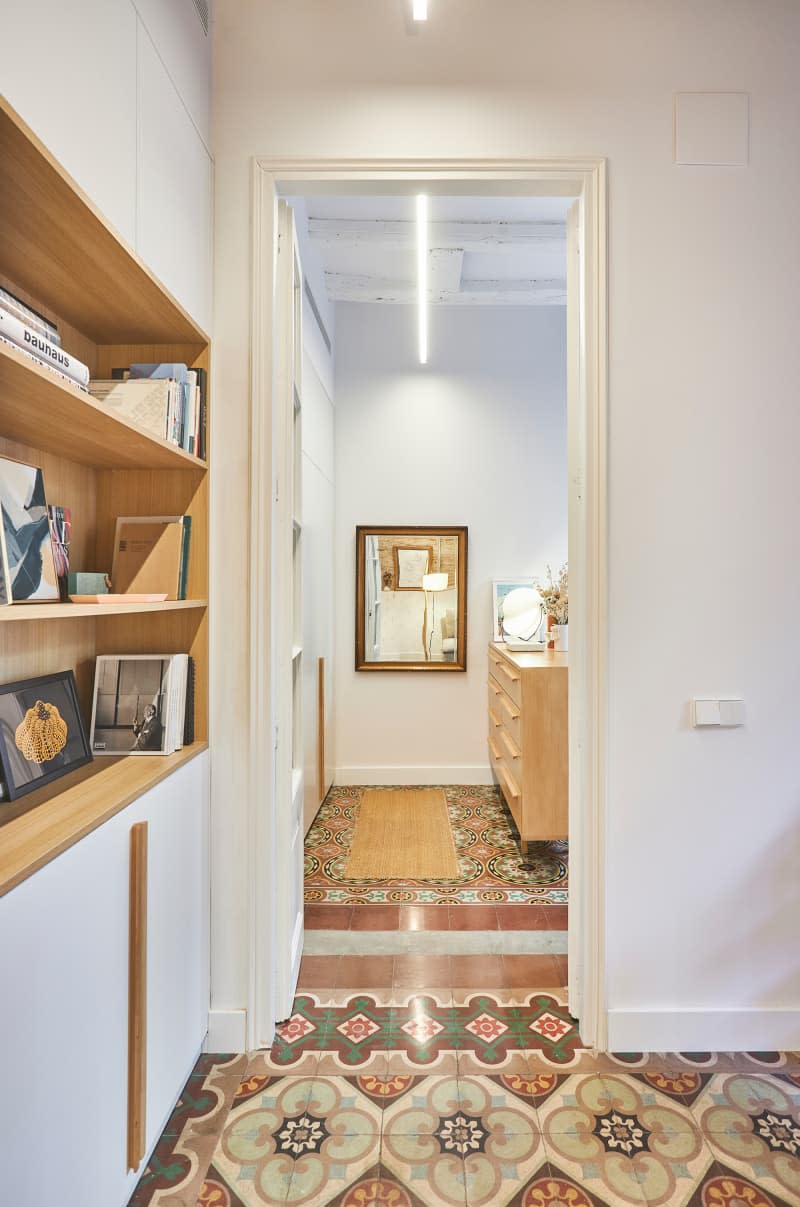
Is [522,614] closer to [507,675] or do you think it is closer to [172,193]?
[507,675]

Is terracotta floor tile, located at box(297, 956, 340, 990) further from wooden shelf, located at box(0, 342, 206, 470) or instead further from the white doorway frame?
wooden shelf, located at box(0, 342, 206, 470)

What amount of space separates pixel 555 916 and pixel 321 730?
165 cm

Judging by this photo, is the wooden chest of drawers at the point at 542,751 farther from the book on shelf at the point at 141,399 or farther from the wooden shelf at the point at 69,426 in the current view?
the book on shelf at the point at 141,399

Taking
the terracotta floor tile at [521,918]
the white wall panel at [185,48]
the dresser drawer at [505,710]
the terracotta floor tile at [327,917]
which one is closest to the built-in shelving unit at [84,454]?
the white wall panel at [185,48]

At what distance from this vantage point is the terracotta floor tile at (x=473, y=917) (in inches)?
97.3

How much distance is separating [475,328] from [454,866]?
333 centimetres

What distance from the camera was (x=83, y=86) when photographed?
1.14 m

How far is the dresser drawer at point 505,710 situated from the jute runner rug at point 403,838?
0.64 metres

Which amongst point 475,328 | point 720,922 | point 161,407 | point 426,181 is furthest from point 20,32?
point 475,328

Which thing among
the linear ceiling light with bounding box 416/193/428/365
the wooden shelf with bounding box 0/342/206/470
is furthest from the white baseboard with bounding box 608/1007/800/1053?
the linear ceiling light with bounding box 416/193/428/365

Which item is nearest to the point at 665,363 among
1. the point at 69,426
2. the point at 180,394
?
the point at 180,394

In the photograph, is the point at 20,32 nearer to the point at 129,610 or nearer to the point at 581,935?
the point at 129,610

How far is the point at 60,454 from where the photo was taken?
156 centimetres

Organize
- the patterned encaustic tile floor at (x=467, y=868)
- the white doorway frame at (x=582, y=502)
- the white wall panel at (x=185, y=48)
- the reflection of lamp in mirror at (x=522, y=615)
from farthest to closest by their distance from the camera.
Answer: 1. the reflection of lamp in mirror at (x=522, y=615)
2. the patterned encaustic tile floor at (x=467, y=868)
3. the white doorway frame at (x=582, y=502)
4. the white wall panel at (x=185, y=48)
